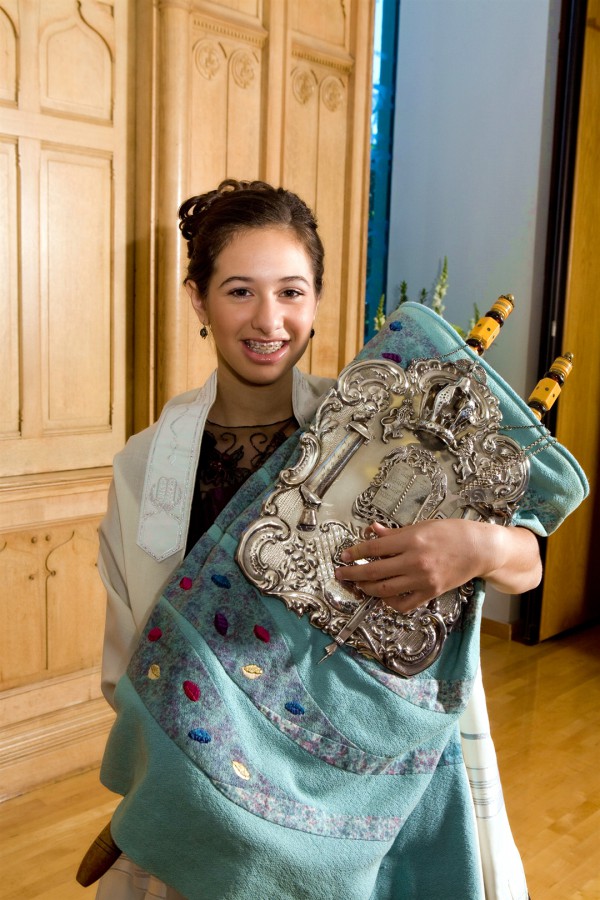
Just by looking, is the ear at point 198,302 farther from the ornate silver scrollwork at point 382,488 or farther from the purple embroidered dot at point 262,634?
the purple embroidered dot at point 262,634

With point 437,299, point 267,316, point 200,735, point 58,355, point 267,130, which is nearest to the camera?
point 200,735

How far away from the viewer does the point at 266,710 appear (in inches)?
40.6

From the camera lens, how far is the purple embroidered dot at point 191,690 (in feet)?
3.28

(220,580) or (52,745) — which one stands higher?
(220,580)

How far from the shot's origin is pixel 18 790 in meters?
2.59

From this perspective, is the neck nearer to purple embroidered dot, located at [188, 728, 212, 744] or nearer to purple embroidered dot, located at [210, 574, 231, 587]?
purple embroidered dot, located at [210, 574, 231, 587]

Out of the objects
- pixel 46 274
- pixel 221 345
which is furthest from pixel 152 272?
pixel 221 345

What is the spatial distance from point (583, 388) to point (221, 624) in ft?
10.7

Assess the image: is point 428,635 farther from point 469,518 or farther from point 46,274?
point 46,274

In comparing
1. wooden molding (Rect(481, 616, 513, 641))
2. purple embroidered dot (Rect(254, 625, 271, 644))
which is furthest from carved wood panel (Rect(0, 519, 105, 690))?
wooden molding (Rect(481, 616, 513, 641))

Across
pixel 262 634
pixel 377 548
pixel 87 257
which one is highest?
pixel 87 257

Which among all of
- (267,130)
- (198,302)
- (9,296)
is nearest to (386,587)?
(198,302)

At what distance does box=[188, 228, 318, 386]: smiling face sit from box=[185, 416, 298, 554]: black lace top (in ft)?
0.34

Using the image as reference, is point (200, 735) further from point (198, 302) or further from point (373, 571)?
point (198, 302)
